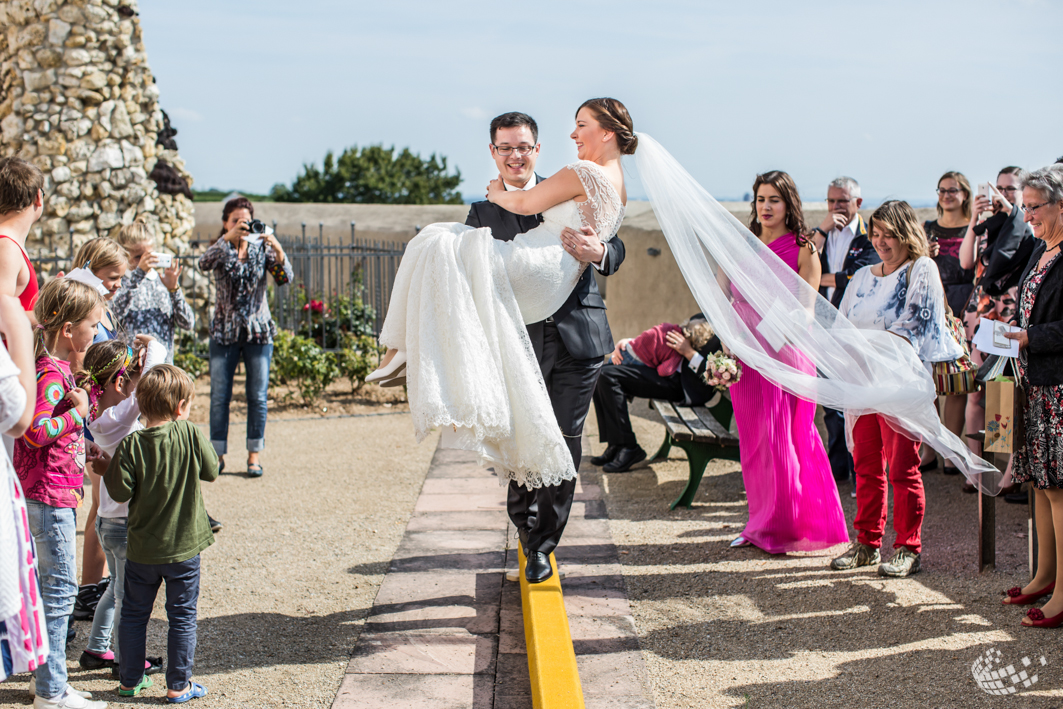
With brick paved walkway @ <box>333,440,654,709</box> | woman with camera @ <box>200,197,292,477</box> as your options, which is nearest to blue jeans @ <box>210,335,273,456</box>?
woman with camera @ <box>200,197,292,477</box>

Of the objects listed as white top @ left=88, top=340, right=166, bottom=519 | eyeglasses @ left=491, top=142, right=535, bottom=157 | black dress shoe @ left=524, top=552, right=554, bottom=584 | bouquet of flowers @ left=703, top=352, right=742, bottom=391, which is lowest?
black dress shoe @ left=524, top=552, right=554, bottom=584

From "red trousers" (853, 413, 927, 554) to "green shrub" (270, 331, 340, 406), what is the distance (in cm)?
583

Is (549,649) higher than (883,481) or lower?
lower

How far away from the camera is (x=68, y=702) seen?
2.75 meters

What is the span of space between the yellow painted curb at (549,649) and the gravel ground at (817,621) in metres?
0.39

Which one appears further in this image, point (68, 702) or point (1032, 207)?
point (1032, 207)

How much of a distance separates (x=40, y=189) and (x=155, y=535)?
1.18 metres

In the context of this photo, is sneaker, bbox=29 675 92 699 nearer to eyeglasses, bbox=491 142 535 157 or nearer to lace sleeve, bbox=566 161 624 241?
lace sleeve, bbox=566 161 624 241

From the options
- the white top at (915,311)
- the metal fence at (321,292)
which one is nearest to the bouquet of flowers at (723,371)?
the white top at (915,311)

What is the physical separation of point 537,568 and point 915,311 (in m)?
2.23

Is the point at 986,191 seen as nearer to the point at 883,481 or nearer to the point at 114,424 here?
the point at 883,481

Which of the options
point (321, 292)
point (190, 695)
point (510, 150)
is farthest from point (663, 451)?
point (321, 292)

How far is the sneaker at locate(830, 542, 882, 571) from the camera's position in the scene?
13.8ft

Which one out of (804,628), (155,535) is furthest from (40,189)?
(804,628)
